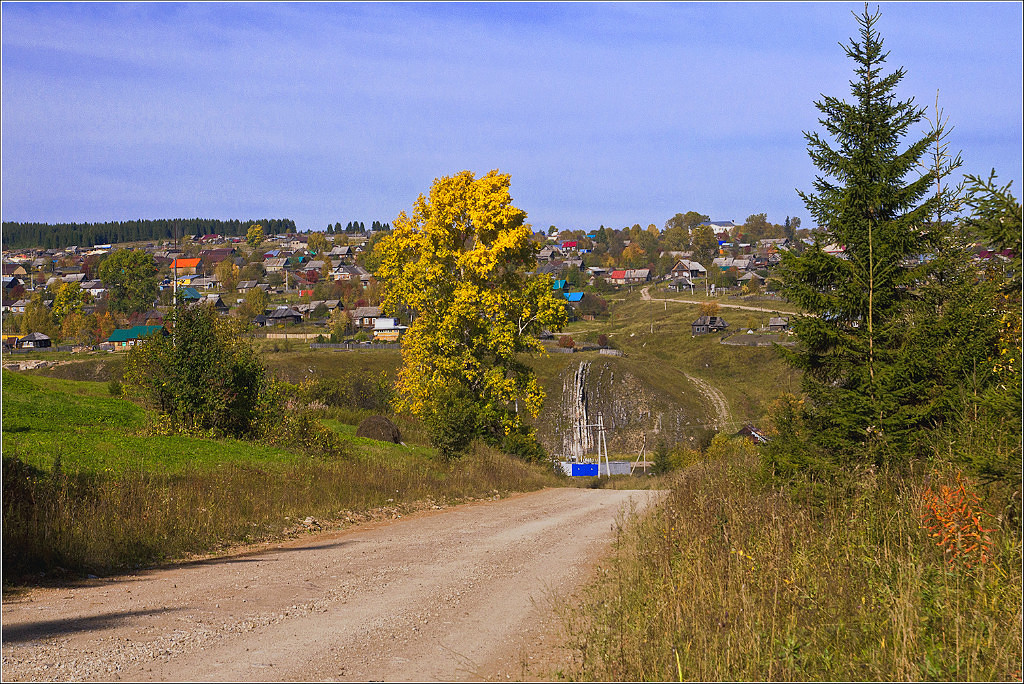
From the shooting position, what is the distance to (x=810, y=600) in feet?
24.5

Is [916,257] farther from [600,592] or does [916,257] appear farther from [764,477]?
[600,592]

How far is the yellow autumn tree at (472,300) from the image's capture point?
30.2 meters

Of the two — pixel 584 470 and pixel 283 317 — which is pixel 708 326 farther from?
pixel 584 470

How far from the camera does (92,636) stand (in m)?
7.54

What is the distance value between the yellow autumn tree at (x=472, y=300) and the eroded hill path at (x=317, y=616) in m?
16.3

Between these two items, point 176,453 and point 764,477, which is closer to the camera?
point 764,477

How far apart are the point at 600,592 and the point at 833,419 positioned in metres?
5.66

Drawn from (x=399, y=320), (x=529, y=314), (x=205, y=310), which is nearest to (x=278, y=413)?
(x=205, y=310)

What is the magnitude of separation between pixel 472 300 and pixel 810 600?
23223 millimetres

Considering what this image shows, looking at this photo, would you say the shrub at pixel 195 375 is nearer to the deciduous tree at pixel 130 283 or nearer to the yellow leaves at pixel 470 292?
the yellow leaves at pixel 470 292

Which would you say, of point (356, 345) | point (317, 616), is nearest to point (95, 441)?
point (317, 616)

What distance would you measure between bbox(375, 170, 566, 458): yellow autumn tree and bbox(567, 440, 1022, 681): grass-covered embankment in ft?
64.2

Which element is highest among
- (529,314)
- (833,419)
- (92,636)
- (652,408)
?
(529,314)

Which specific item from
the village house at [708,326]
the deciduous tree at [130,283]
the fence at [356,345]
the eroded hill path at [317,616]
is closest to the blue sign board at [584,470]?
the eroded hill path at [317,616]
